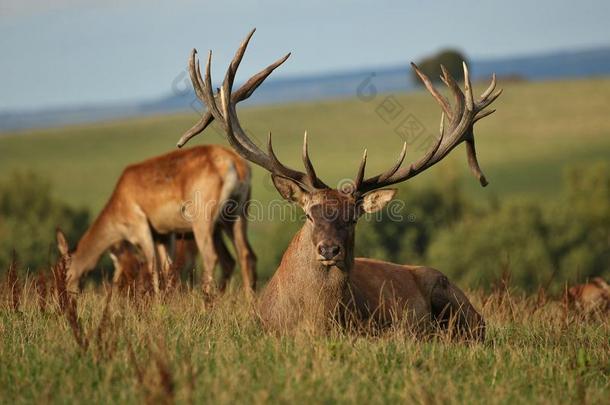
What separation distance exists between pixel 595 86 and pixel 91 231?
296 ft

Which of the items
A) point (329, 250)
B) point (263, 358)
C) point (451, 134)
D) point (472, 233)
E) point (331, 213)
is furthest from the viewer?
point (472, 233)

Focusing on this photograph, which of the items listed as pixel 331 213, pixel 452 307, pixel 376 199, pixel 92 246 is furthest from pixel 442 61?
pixel 331 213

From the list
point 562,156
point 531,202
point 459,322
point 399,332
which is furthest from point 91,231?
point 562,156

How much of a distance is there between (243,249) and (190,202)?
921 millimetres

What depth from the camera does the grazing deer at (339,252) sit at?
733 cm

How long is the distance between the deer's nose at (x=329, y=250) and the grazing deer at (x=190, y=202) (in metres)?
4.94

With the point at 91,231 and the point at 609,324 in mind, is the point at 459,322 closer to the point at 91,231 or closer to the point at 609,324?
the point at 609,324

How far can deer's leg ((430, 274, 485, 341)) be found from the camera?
27.1 feet

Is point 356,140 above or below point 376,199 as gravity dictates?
below

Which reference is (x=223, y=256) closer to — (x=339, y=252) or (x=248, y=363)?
(x=339, y=252)

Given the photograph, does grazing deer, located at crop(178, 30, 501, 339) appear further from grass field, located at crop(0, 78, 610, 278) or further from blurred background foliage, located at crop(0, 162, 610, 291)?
grass field, located at crop(0, 78, 610, 278)

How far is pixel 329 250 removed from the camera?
23.1 feet

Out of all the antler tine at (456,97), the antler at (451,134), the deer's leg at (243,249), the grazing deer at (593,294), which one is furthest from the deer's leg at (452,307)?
the deer's leg at (243,249)

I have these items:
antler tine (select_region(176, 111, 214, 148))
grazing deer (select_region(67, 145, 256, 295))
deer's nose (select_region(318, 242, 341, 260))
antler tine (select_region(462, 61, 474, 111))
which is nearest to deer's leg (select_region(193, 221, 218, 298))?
grazing deer (select_region(67, 145, 256, 295))
